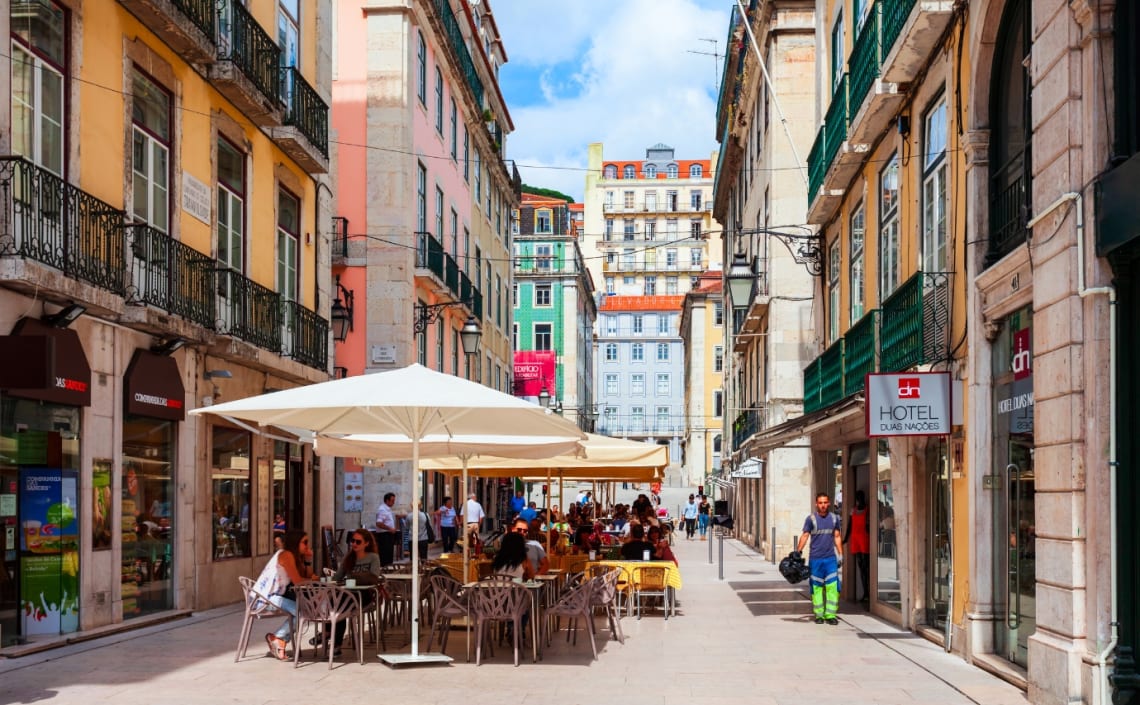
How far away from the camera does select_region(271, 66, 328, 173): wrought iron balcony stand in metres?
21.4

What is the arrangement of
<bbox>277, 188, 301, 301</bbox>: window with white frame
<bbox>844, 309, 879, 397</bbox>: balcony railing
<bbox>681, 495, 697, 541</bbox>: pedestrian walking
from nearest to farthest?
<bbox>844, 309, 879, 397</bbox>: balcony railing, <bbox>277, 188, 301, 301</bbox>: window with white frame, <bbox>681, 495, 697, 541</bbox>: pedestrian walking

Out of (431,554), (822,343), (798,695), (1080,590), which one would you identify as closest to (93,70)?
(798,695)

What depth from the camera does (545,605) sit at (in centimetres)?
1438

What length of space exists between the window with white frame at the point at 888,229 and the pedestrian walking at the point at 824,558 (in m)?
2.84

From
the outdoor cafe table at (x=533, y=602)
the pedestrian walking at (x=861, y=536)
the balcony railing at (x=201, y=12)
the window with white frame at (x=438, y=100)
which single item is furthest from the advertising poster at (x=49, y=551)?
the window with white frame at (x=438, y=100)

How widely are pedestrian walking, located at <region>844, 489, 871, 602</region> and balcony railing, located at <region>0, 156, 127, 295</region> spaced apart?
405 inches

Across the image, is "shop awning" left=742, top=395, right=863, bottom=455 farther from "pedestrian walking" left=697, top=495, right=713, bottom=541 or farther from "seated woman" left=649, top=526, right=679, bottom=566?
"pedestrian walking" left=697, top=495, right=713, bottom=541

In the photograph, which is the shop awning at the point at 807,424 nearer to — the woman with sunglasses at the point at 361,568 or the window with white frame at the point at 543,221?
the woman with sunglasses at the point at 361,568

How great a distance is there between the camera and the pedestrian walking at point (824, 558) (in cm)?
1655

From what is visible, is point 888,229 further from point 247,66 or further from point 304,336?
point 304,336

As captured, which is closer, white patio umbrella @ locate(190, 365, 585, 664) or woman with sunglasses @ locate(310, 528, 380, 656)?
white patio umbrella @ locate(190, 365, 585, 664)

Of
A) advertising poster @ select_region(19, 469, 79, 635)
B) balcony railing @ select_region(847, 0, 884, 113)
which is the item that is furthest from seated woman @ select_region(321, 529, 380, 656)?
balcony railing @ select_region(847, 0, 884, 113)

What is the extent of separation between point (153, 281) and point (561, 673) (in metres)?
7.53

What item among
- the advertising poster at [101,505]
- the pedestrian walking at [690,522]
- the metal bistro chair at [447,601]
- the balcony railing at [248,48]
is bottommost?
the pedestrian walking at [690,522]
